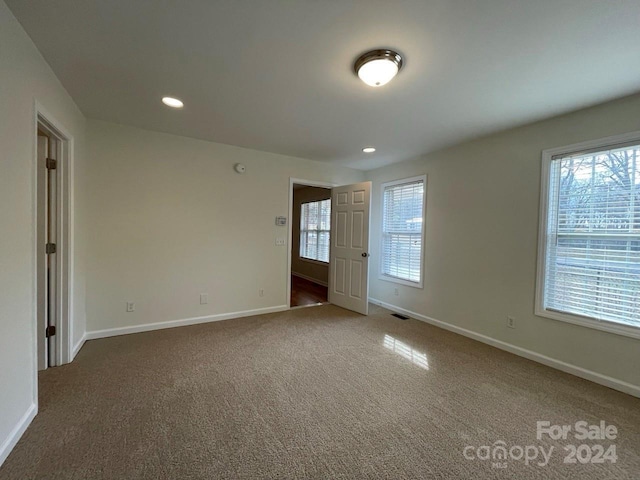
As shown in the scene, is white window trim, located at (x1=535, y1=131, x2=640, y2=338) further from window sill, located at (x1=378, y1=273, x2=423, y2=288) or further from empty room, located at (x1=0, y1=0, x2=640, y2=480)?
window sill, located at (x1=378, y1=273, x2=423, y2=288)

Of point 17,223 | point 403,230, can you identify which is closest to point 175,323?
point 17,223

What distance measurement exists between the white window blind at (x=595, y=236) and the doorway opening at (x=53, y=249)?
455cm

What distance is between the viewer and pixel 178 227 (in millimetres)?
3420

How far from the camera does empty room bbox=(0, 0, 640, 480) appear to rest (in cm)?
151

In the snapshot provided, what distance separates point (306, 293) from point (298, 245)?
2.08m

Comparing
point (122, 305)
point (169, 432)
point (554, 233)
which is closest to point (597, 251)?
point (554, 233)

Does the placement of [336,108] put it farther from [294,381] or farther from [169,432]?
[169,432]

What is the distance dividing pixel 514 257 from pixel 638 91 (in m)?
Result: 1.64

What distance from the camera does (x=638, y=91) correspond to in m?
2.14

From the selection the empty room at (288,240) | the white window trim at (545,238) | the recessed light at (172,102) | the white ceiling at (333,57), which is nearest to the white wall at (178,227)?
the empty room at (288,240)

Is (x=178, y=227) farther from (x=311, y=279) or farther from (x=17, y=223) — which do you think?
(x=311, y=279)

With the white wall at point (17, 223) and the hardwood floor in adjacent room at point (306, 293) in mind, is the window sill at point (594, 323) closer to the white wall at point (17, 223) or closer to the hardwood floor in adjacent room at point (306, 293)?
the hardwood floor in adjacent room at point (306, 293)

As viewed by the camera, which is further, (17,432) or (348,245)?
(348,245)

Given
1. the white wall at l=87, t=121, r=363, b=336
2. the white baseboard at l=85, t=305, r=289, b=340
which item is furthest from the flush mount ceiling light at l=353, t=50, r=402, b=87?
the white baseboard at l=85, t=305, r=289, b=340
